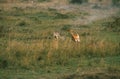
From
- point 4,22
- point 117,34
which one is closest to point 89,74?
point 117,34

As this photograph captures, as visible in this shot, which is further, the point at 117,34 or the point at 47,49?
the point at 117,34

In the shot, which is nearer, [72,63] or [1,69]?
[1,69]

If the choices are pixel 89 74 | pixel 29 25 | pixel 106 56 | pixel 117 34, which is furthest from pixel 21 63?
pixel 29 25

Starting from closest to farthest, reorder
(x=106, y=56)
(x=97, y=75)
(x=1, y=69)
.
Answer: (x=97, y=75)
(x=1, y=69)
(x=106, y=56)

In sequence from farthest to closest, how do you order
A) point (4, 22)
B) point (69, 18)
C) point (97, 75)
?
point (69, 18)
point (4, 22)
point (97, 75)

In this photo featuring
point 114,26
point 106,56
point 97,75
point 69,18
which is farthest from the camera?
point 69,18

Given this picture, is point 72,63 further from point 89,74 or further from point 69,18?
point 69,18

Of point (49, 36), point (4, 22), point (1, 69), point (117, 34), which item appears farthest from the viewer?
point (4, 22)

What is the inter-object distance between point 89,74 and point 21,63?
2.27 meters

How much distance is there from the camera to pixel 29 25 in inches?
862

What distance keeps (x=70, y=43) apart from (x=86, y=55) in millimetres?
1447

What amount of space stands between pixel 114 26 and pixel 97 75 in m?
12.3

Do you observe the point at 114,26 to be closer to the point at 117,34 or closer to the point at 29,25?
the point at 117,34

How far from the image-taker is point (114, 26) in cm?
2161
